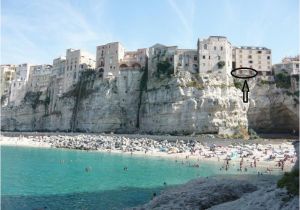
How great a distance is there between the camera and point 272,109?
74.3 m

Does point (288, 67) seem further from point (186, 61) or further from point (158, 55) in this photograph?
point (158, 55)

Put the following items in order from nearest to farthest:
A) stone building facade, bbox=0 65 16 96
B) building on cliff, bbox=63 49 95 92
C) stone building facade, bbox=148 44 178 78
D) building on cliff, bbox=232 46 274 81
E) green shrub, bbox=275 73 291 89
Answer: green shrub, bbox=275 73 291 89
building on cliff, bbox=232 46 274 81
stone building facade, bbox=148 44 178 78
building on cliff, bbox=63 49 95 92
stone building facade, bbox=0 65 16 96

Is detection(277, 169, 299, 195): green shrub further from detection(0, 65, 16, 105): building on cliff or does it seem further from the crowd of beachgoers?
detection(0, 65, 16, 105): building on cliff

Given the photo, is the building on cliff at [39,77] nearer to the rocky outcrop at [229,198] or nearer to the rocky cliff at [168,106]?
the rocky cliff at [168,106]

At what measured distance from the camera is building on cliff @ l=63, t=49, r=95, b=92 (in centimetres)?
9506

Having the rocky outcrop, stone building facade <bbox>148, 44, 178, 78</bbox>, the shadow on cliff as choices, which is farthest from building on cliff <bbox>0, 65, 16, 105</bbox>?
the rocky outcrop

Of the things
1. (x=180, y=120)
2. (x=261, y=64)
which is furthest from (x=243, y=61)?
(x=180, y=120)

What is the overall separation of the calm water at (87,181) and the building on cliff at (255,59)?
3843 centimetres

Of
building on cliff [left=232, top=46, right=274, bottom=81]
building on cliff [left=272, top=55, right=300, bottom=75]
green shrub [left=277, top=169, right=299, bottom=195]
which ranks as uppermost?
building on cliff [left=232, top=46, right=274, bottom=81]

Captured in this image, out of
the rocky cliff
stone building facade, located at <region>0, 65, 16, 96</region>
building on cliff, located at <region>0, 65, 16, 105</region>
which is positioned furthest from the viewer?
stone building facade, located at <region>0, 65, 16, 96</region>

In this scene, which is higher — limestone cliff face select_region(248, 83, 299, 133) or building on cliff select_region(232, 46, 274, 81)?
building on cliff select_region(232, 46, 274, 81)

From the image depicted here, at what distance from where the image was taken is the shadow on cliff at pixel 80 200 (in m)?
24.0

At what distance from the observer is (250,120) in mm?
76125

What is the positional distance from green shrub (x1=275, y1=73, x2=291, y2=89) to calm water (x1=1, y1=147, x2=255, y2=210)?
3582cm
